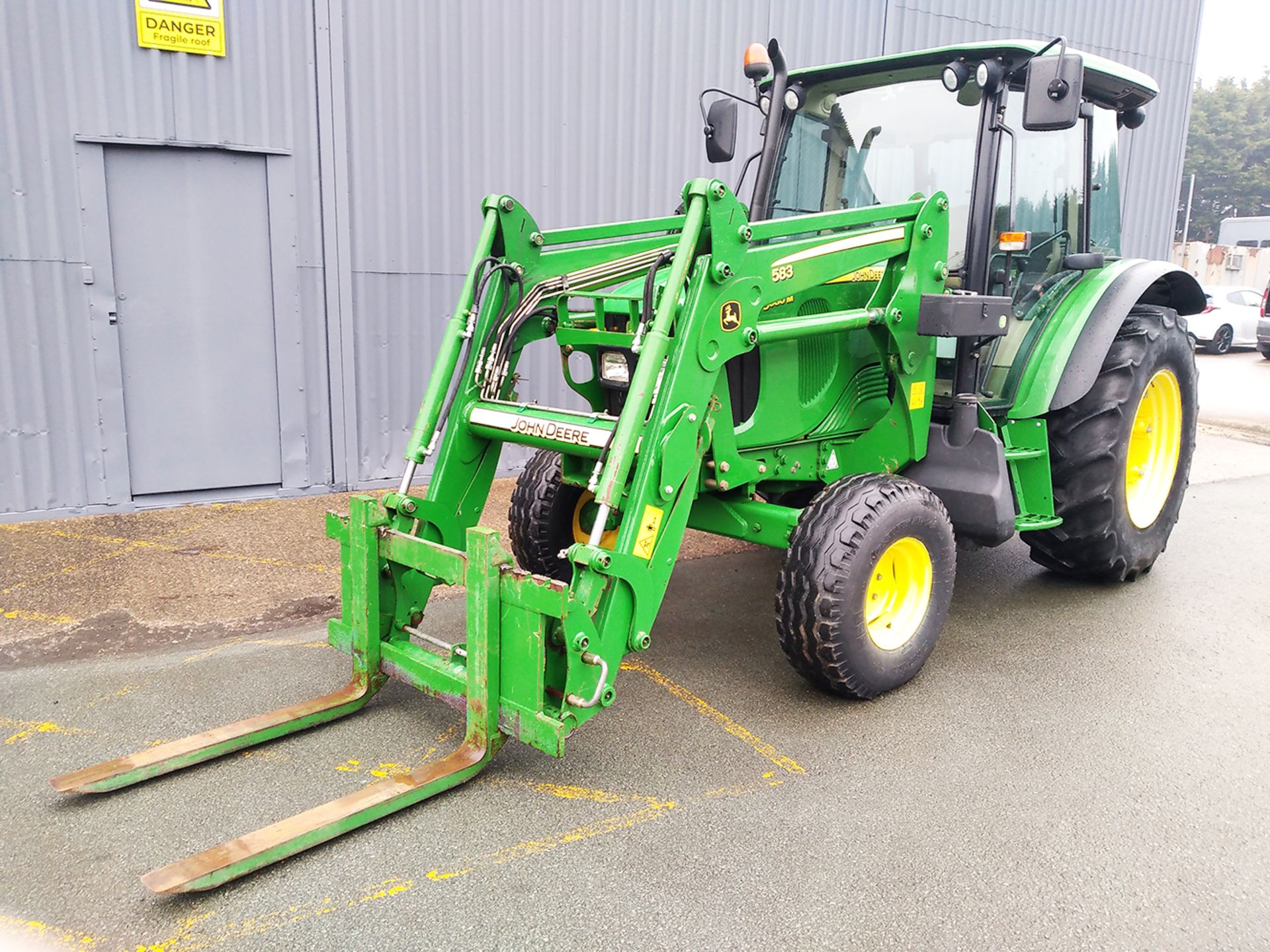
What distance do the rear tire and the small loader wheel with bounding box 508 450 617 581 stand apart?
21140mm

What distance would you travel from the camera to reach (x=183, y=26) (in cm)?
626

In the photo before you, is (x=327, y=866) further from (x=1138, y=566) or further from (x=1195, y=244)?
(x=1195, y=244)

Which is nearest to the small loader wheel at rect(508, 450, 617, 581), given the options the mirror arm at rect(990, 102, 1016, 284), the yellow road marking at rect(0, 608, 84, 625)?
the yellow road marking at rect(0, 608, 84, 625)

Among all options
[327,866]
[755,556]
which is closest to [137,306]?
[755,556]

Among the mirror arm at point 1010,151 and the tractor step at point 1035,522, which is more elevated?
the mirror arm at point 1010,151

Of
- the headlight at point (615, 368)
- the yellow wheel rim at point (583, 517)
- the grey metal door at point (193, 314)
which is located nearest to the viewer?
the headlight at point (615, 368)

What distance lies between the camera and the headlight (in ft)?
13.8

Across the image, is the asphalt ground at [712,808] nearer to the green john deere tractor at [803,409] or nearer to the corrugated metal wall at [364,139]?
the green john deere tractor at [803,409]

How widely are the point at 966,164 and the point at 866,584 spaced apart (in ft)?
7.22

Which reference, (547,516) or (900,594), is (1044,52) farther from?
(547,516)

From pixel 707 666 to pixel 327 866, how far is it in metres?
2.01

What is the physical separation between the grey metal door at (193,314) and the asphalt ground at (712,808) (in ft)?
8.39

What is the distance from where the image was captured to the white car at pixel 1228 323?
2134cm

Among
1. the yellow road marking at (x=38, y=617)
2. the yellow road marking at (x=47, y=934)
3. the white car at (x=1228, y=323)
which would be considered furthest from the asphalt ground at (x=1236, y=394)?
the yellow road marking at (x=47, y=934)
